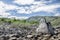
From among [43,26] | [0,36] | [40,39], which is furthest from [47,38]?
[0,36]

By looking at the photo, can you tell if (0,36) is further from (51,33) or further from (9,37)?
(51,33)

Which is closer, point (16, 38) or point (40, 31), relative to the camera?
point (16, 38)

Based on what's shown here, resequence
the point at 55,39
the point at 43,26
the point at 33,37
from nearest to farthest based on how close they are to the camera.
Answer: the point at 55,39, the point at 33,37, the point at 43,26

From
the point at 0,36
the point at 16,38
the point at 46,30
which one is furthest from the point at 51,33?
the point at 0,36

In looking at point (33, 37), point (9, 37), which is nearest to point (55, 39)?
point (33, 37)

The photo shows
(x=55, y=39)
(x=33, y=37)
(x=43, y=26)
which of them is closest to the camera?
(x=55, y=39)

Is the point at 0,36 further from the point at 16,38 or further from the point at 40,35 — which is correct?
the point at 40,35

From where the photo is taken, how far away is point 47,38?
16844 mm

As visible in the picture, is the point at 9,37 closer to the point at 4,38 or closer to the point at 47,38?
the point at 4,38

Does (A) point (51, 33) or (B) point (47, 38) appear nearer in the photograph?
(B) point (47, 38)

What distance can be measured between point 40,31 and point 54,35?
1.49m

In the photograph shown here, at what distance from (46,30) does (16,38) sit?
2707 mm

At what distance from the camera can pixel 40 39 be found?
17.2 meters

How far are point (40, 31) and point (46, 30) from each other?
0.49m
